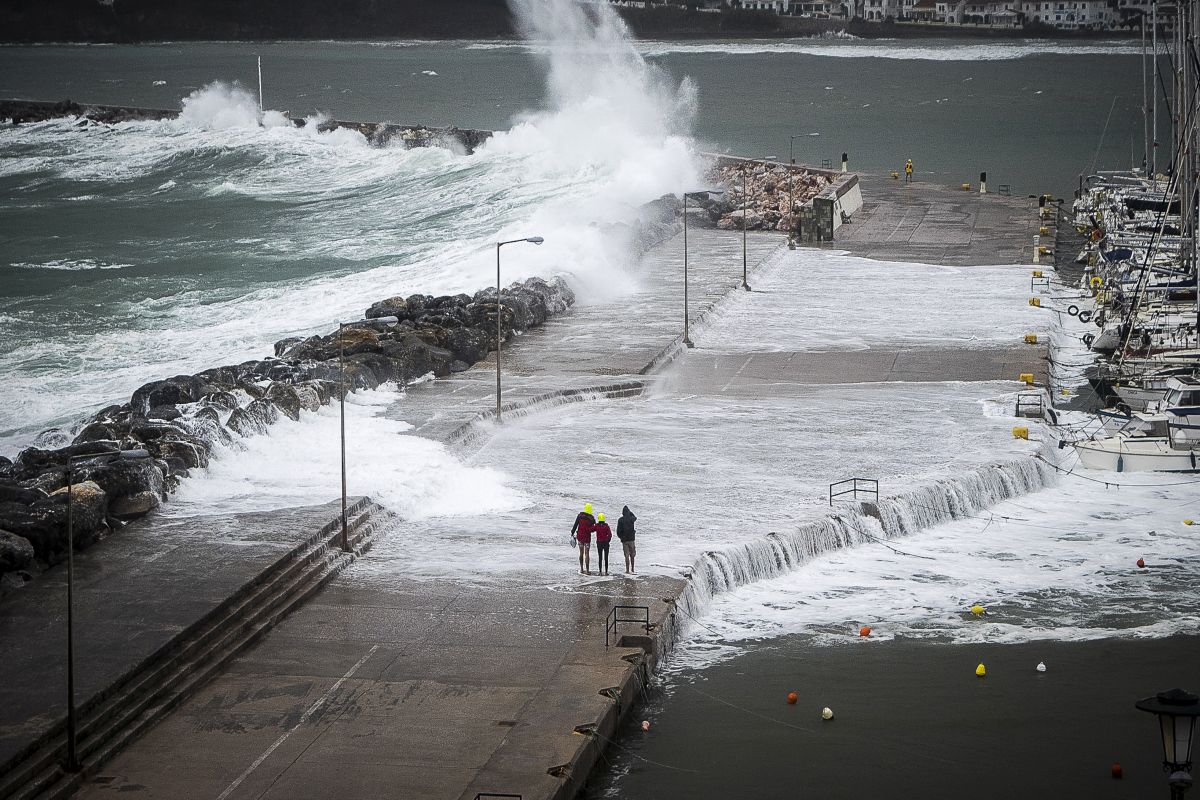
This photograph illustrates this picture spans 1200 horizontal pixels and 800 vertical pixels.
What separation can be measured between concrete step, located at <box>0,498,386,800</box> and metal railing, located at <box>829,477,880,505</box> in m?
8.20

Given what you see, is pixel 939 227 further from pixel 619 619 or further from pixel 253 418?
pixel 619 619

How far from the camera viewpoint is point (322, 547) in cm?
2567

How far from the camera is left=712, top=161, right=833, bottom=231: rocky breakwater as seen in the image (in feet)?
205

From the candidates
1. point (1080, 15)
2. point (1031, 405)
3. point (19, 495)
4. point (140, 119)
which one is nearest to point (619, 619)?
point (19, 495)

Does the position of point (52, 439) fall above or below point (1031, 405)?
below

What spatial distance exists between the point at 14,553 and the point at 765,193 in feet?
158

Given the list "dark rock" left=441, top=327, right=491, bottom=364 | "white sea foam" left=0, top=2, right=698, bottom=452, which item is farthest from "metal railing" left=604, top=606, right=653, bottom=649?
"white sea foam" left=0, top=2, right=698, bottom=452

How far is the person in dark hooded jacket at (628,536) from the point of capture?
81.6 ft

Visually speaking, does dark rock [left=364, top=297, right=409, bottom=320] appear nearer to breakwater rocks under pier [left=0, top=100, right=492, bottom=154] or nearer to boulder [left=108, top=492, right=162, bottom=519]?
boulder [left=108, top=492, right=162, bottom=519]

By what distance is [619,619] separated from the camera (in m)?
23.2

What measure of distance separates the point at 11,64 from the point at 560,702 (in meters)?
188

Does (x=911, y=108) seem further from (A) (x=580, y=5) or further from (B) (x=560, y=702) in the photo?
(B) (x=560, y=702)

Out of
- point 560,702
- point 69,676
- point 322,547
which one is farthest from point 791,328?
point 69,676

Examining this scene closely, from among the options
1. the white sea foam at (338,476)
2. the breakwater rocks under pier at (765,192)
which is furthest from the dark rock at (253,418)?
the breakwater rocks under pier at (765,192)
